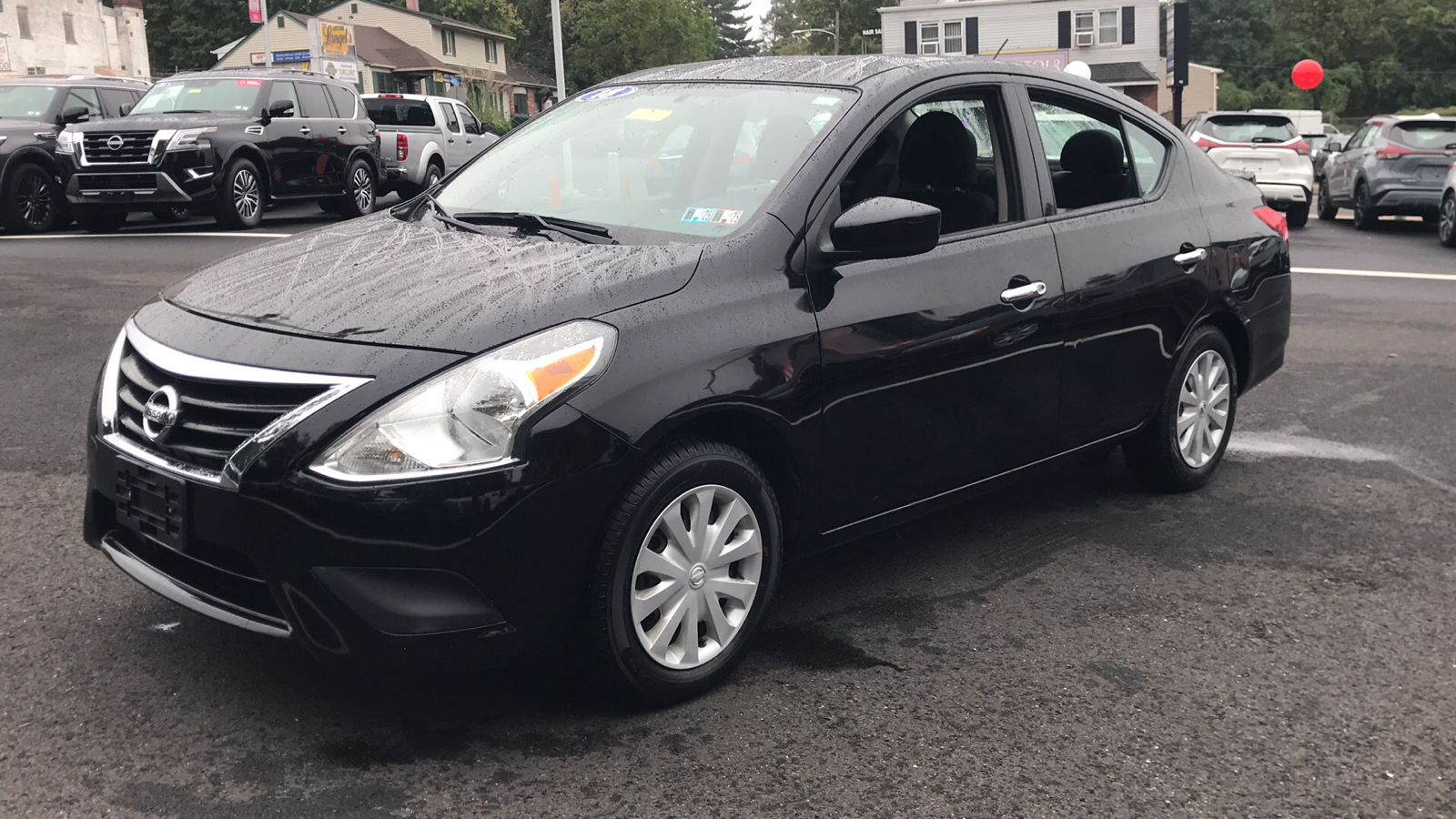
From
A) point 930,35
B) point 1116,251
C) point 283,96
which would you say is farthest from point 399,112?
point 930,35

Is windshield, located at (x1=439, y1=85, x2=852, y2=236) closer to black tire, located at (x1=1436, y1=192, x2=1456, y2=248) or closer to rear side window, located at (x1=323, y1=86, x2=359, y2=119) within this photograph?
black tire, located at (x1=1436, y1=192, x2=1456, y2=248)

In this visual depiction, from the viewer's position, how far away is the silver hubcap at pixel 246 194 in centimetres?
1644

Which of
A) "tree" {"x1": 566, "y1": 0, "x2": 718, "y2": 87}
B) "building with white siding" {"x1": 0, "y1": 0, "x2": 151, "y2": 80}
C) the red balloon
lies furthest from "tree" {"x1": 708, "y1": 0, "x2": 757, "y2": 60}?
the red balloon

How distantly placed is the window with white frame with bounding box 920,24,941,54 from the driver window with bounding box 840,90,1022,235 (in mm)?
62798

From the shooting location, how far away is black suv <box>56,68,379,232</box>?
15773mm

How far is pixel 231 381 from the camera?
3170 mm

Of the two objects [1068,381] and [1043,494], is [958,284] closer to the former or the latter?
[1068,381]

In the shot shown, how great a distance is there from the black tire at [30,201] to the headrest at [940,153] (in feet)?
48.8

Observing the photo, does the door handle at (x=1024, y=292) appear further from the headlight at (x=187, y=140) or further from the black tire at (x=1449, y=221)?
the black tire at (x=1449, y=221)

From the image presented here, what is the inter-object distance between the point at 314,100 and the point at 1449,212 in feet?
46.4

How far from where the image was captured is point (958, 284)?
4.20m

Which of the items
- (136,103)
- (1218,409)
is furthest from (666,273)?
(136,103)

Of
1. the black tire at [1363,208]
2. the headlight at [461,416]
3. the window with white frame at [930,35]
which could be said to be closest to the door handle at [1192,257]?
the headlight at [461,416]

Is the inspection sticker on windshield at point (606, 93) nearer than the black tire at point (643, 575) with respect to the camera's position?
No
